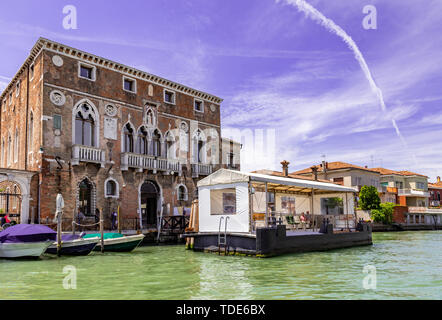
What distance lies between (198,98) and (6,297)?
21584 mm

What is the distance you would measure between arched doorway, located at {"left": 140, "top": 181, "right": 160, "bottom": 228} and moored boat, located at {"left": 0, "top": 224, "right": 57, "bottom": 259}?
31.3 feet

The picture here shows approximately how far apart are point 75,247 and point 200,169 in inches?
489

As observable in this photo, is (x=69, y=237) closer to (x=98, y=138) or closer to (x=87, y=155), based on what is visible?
(x=87, y=155)

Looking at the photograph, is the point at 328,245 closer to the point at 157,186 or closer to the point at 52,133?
the point at 157,186

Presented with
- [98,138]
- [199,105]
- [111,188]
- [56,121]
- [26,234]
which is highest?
[199,105]

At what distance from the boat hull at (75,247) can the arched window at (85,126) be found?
7134 millimetres

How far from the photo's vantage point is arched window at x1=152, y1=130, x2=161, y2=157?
2464cm

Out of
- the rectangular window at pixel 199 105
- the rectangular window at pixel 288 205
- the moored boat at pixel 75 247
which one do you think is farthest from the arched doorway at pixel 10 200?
the rectangular window at pixel 288 205

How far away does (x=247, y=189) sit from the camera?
48.2ft

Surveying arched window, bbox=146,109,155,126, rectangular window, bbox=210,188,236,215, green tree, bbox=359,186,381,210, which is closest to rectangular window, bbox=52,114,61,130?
arched window, bbox=146,109,155,126

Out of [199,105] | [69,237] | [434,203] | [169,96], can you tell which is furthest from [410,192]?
[69,237]

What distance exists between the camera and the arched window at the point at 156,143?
2464 cm

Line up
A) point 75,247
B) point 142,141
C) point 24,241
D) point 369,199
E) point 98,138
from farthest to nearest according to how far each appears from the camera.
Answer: point 369,199
point 142,141
point 98,138
point 75,247
point 24,241

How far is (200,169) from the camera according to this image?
87.6 ft
